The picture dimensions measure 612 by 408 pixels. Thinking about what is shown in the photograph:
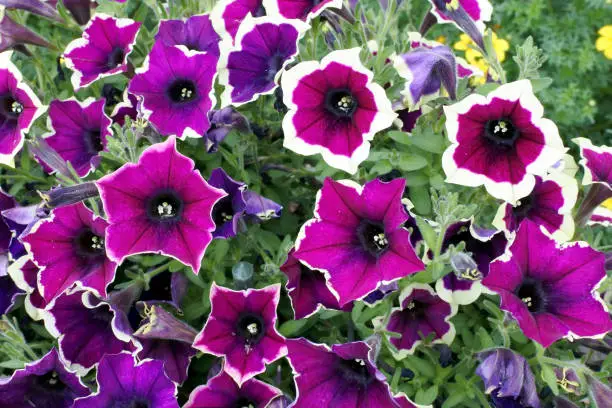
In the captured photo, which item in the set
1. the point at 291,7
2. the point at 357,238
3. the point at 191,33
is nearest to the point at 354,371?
the point at 357,238

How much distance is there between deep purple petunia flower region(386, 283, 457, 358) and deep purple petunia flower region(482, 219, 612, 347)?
0.26 m

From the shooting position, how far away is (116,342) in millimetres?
2045

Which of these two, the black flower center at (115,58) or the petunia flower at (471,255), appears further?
the black flower center at (115,58)

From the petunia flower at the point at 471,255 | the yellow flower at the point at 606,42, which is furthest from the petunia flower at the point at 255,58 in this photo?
the yellow flower at the point at 606,42

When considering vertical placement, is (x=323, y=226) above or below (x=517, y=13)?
above

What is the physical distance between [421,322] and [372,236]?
0.34 meters

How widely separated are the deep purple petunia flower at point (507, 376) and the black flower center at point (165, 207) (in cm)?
86

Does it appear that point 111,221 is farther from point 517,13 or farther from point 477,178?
point 517,13

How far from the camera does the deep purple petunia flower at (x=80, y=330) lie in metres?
2.00

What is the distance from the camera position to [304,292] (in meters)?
1.93

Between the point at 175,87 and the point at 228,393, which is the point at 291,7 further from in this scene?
the point at 228,393

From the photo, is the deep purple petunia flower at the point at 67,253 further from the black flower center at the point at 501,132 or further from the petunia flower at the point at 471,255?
the black flower center at the point at 501,132

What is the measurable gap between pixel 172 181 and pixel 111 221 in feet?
0.59

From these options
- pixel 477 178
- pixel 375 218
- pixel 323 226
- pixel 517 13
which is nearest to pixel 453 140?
pixel 477 178
